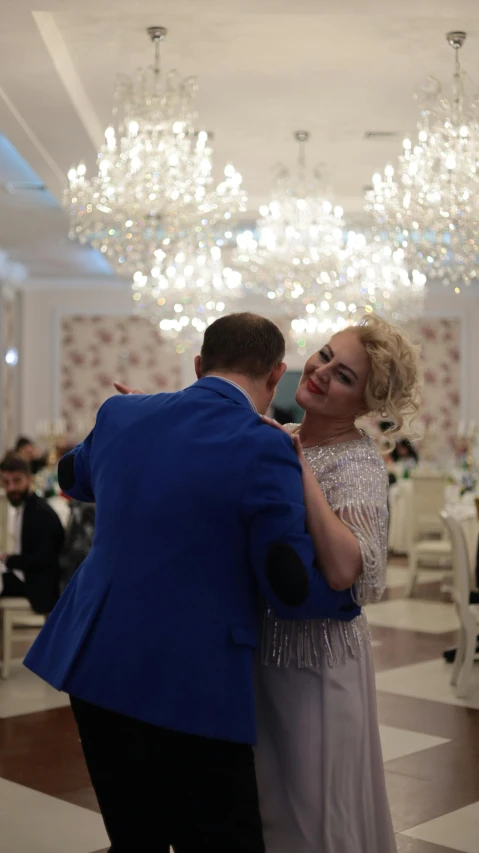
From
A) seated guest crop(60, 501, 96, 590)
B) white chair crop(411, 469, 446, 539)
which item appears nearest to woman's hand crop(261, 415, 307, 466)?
seated guest crop(60, 501, 96, 590)

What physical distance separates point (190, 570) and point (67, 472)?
0.54 metres

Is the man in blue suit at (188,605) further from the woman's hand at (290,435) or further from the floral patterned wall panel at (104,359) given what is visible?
the floral patterned wall panel at (104,359)

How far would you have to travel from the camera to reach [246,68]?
711 centimetres

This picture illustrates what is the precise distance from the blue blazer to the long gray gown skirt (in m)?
0.31

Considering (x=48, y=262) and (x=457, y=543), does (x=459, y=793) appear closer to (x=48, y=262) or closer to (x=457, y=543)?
(x=457, y=543)

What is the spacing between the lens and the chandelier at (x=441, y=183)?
21.0 feet

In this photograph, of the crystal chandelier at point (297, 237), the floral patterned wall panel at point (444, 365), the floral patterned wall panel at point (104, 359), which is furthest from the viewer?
the floral patterned wall panel at point (444, 365)

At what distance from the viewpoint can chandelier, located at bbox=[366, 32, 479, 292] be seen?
6.40 m

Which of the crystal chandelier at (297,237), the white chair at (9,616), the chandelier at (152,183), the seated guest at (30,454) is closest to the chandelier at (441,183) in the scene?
the chandelier at (152,183)

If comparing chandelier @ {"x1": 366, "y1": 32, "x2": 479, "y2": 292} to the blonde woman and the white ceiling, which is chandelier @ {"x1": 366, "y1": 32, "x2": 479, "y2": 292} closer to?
the white ceiling

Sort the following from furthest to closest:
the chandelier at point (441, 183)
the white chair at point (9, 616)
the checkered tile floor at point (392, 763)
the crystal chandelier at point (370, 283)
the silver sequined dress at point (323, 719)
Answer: the crystal chandelier at point (370, 283)
the chandelier at point (441, 183)
the white chair at point (9, 616)
the checkered tile floor at point (392, 763)
the silver sequined dress at point (323, 719)

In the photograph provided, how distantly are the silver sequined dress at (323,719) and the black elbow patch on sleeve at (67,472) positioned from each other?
20.0 inches

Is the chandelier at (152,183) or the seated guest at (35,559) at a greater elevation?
the chandelier at (152,183)

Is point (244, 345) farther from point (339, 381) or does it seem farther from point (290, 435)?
point (339, 381)
